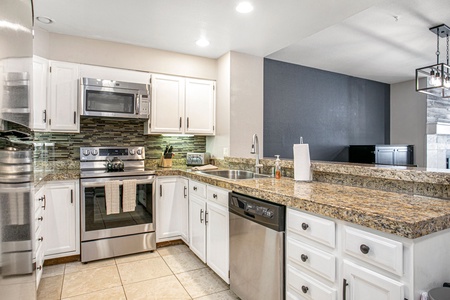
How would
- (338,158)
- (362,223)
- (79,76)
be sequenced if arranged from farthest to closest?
(338,158)
(79,76)
(362,223)

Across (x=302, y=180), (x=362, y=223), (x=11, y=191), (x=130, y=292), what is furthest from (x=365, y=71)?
(x=11, y=191)

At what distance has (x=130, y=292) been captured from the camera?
2221 millimetres

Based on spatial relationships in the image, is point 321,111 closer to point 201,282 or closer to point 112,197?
point 201,282

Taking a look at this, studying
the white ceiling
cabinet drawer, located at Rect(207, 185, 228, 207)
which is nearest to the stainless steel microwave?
the white ceiling

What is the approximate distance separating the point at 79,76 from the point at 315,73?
11.7ft

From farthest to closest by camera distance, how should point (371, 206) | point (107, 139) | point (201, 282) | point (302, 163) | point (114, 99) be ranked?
1. point (107, 139)
2. point (114, 99)
3. point (201, 282)
4. point (302, 163)
5. point (371, 206)

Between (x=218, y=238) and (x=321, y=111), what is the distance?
10.6 feet

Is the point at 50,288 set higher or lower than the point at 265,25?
lower

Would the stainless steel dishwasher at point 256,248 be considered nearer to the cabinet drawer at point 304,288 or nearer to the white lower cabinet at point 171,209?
the cabinet drawer at point 304,288

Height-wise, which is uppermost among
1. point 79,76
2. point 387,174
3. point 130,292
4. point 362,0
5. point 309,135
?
point 362,0

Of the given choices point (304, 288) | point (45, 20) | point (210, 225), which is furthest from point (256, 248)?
point (45, 20)

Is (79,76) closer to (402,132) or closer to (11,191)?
(11,191)

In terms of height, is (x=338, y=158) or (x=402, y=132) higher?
(x=402, y=132)

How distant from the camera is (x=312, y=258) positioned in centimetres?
139
